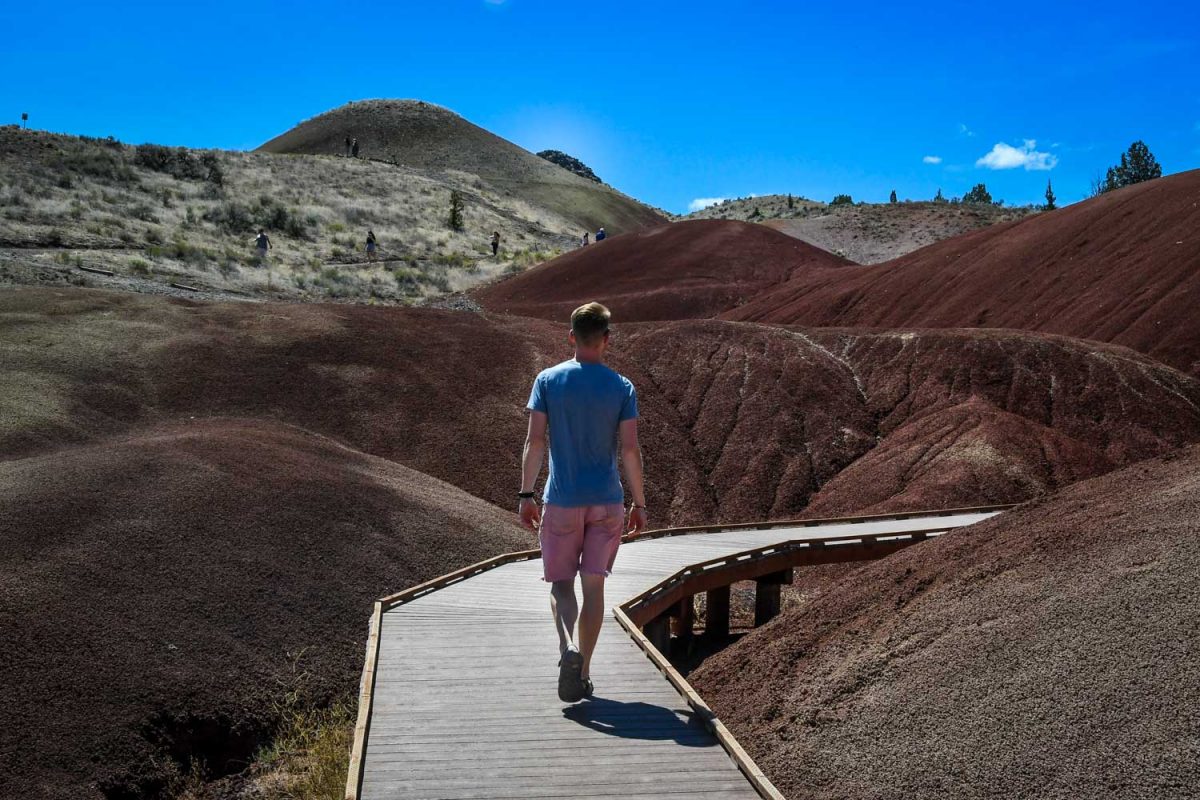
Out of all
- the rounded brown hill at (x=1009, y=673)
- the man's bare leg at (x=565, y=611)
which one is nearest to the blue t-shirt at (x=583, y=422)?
the man's bare leg at (x=565, y=611)

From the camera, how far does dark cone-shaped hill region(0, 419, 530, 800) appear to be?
31.1 feet

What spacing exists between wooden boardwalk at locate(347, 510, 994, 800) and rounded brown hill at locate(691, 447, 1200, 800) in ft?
3.39

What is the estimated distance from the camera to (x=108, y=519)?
1240 centimetres

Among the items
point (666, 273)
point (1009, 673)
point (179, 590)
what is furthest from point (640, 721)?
point (666, 273)

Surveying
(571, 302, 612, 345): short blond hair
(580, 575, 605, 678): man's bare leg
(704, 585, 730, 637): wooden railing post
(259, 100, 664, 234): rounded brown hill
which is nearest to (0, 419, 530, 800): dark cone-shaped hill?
(704, 585, 730, 637): wooden railing post

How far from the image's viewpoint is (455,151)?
105875mm

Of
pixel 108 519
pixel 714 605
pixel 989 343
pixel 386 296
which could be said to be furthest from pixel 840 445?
pixel 386 296

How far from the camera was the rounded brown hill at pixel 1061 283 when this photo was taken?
31156mm

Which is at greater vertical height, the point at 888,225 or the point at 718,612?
the point at 888,225

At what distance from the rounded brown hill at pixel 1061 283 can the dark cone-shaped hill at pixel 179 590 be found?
72.6 feet

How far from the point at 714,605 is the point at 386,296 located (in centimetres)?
2972

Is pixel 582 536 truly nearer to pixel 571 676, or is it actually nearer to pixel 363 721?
pixel 571 676

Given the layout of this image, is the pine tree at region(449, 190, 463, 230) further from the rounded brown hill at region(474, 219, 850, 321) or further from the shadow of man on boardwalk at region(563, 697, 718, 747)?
the shadow of man on boardwalk at region(563, 697, 718, 747)

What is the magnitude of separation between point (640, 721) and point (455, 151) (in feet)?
339
